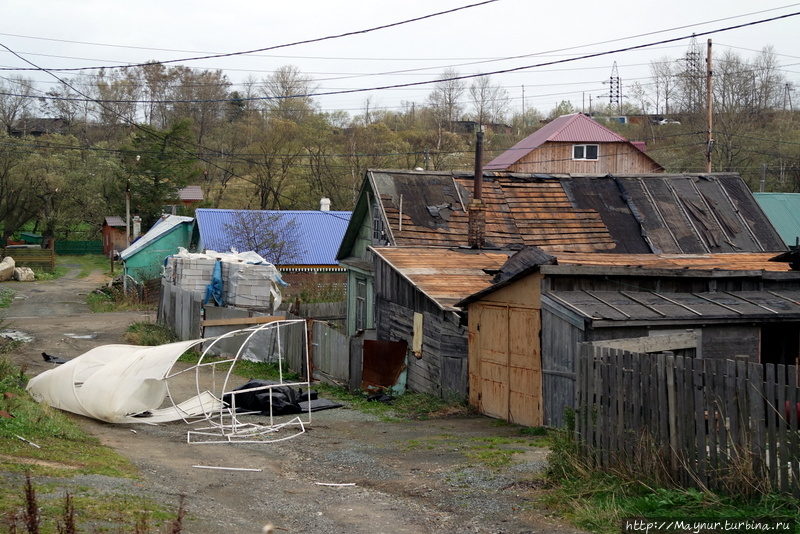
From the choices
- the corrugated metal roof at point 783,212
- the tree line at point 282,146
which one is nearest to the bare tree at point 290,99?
the tree line at point 282,146

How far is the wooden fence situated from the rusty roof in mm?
13438

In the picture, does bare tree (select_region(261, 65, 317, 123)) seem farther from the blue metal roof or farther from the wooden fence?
the wooden fence

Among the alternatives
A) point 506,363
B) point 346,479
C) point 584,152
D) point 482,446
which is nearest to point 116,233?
point 584,152

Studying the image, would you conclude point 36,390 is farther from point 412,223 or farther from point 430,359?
point 412,223

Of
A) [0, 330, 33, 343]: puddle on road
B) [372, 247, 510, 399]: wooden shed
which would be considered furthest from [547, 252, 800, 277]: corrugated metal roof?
[0, 330, 33, 343]: puddle on road

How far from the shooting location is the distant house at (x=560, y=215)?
913 inches

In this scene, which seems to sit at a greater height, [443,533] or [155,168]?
[155,168]

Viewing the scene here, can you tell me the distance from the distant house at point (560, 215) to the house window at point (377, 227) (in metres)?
0.03

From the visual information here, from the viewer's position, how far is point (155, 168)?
190 ft

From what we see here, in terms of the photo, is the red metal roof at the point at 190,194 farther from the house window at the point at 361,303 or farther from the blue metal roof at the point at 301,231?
the house window at the point at 361,303

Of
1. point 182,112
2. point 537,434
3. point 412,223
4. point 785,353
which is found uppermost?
point 182,112

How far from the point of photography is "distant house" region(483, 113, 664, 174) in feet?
176

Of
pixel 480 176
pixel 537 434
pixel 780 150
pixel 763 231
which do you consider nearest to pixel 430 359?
pixel 537 434

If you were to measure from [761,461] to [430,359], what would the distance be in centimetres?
1090
